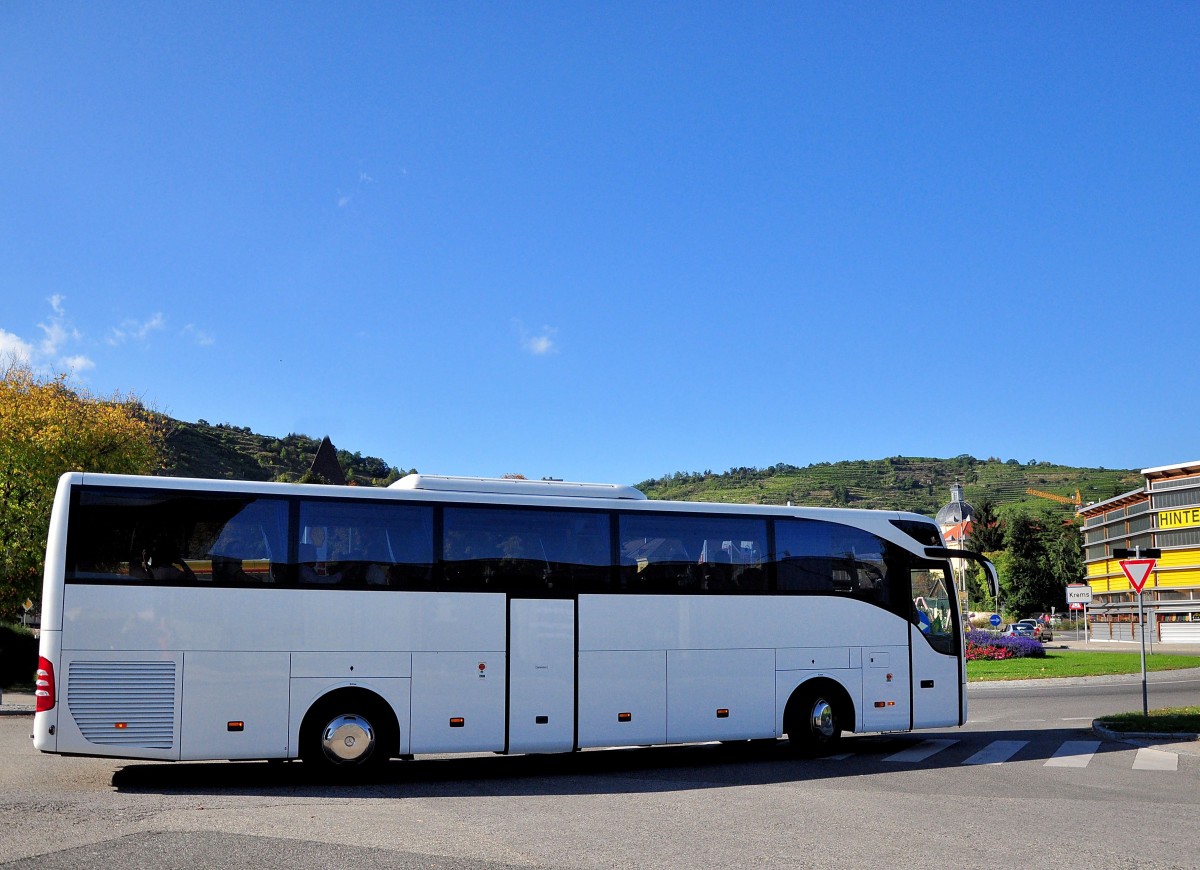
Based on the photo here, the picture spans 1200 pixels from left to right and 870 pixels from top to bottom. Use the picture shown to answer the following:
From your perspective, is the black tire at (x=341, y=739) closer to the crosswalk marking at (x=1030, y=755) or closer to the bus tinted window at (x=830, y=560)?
the bus tinted window at (x=830, y=560)

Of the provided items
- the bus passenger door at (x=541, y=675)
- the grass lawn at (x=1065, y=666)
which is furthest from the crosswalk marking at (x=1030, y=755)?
the grass lawn at (x=1065, y=666)

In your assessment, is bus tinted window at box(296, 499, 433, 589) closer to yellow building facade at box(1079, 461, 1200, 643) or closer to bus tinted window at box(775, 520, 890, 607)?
bus tinted window at box(775, 520, 890, 607)

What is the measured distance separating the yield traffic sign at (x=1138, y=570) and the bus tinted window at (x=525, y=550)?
38.2 feet

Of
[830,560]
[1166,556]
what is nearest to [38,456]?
[830,560]

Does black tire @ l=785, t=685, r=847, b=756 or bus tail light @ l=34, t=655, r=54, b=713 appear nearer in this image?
bus tail light @ l=34, t=655, r=54, b=713

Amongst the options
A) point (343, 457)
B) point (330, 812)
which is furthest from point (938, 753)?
point (343, 457)

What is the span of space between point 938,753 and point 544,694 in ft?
19.9

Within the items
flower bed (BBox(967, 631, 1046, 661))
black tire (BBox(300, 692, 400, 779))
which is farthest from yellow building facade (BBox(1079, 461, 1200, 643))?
black tire (BBox(300, 692, 400, 779))

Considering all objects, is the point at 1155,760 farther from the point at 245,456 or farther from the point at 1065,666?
the point at 245,456

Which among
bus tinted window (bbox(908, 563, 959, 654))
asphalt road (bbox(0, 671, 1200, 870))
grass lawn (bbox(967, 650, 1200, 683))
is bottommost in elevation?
grass lawn (bbox(967, 650, 1200, 683))

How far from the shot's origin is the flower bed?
37719 mm

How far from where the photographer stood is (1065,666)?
34562 millimetres

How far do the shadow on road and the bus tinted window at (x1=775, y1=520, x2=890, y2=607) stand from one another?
2.34 meters

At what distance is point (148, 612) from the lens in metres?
11.0
